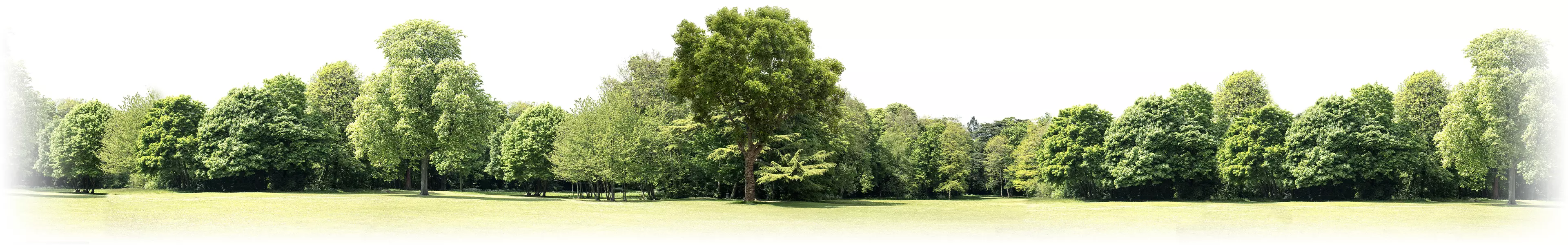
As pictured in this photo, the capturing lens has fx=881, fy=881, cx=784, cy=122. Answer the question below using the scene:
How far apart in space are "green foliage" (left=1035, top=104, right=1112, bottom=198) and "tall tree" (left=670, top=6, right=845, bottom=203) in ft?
77.2

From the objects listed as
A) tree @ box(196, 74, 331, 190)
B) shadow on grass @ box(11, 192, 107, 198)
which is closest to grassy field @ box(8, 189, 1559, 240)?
shadow on grass @ box(11, 192, 107, 198)

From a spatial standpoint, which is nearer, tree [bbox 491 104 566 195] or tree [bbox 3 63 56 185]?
tree [bbox 3 63 56 185]

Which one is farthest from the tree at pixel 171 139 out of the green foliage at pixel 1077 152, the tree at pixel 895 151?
the green foliage at pixel 1077 152

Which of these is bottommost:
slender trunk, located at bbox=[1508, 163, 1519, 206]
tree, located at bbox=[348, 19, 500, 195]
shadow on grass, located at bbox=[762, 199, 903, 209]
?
shadow on grass, located at bbox=[762, 199, 903, 209]

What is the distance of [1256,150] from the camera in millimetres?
55281

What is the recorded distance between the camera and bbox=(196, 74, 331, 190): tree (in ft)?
190

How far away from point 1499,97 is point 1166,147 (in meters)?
21.2

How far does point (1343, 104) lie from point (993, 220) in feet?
113

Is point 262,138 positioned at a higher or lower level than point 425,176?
higher

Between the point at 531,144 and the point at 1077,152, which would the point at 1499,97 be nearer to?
the point at 1077,152

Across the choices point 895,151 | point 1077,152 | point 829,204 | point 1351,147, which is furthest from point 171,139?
point 1351,147

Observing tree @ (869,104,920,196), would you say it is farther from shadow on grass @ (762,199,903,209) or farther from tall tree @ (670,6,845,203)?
tall tree @ (670,6,845,203)

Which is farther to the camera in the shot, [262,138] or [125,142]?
[262,138]

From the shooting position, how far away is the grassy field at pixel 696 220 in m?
22.5
